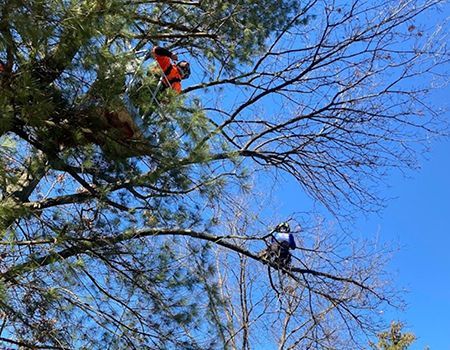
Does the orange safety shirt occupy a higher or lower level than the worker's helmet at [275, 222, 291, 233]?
lower

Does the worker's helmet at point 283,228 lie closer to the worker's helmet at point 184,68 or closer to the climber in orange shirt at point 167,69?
the worker's helmet at point 184,68

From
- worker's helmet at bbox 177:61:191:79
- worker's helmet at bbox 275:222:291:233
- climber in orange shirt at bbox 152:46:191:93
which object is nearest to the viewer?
climber in orange shirt at bbox 152:46:191:93

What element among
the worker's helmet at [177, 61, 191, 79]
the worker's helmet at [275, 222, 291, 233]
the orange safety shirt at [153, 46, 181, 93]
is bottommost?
the orange safety shirt at [153, 46, 181, 93]

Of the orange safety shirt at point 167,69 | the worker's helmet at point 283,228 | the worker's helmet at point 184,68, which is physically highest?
the worker's helmet at point 184,68

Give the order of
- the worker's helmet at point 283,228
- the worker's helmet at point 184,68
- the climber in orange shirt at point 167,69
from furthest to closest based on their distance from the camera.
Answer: the worker's helmet at point 283,228 < the worker's helmet at point 184,68 < the climber in orange shirt at point 167,69

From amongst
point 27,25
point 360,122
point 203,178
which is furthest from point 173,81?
point 360,122

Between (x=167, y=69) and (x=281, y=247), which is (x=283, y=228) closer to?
(x=281, y=247)

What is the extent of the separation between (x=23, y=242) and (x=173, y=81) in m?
1.41

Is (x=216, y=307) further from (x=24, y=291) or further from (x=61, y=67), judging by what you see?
(x=61, y=67)

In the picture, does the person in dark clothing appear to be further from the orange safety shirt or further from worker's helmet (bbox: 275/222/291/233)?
the orange safety shirt

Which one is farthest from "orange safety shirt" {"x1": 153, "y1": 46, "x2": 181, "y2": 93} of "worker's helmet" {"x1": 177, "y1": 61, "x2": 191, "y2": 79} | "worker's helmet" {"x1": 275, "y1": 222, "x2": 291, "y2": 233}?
"worker's helmet" {"x1": 275, "y1": 222, "x2": 291, "y2": 233}

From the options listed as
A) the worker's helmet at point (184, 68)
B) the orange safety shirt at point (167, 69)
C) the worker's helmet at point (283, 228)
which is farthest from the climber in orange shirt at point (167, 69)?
the worker's helmet at point (283, 228)

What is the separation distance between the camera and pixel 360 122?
491 centimetres

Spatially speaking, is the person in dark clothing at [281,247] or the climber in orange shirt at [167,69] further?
the person in dark clothing at [281,247]
